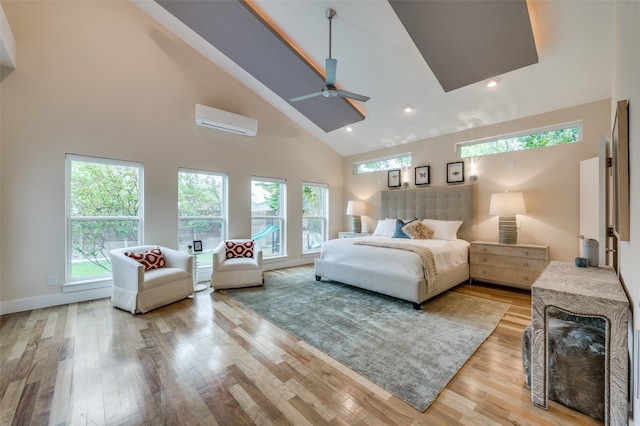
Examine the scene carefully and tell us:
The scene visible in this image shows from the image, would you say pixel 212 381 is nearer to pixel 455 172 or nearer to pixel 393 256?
pixel 393 256

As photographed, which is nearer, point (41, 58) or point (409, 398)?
point (409, 398)

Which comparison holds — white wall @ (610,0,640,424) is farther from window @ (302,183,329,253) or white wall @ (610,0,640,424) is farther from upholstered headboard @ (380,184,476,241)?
window @ (302,183,329,253)

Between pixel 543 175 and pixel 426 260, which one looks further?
pixel 543 175

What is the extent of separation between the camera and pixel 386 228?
534 centimetres

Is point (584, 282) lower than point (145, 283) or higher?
higher

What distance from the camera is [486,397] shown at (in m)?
A: 1.71

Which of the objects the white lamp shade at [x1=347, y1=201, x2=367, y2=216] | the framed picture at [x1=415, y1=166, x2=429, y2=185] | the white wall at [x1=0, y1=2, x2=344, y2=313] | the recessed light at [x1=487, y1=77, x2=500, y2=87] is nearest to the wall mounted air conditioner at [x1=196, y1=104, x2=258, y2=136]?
Result: the white wall at [x1=0, y1=2, x2=344, y2=313]

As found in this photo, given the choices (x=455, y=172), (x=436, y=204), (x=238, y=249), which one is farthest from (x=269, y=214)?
(x=455, y=172)

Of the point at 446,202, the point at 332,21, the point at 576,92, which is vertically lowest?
the point at 446,202

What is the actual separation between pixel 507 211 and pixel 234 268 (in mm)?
4308

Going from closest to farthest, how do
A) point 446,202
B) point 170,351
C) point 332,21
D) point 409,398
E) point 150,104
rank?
point 409,398 → point 170,351 → point 332,21 → point 150,104 → point 446,202

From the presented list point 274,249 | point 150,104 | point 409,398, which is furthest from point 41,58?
point 409,398

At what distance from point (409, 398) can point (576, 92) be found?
14.4 ft

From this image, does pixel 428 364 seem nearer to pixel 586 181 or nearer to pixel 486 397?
pixel 486 397
